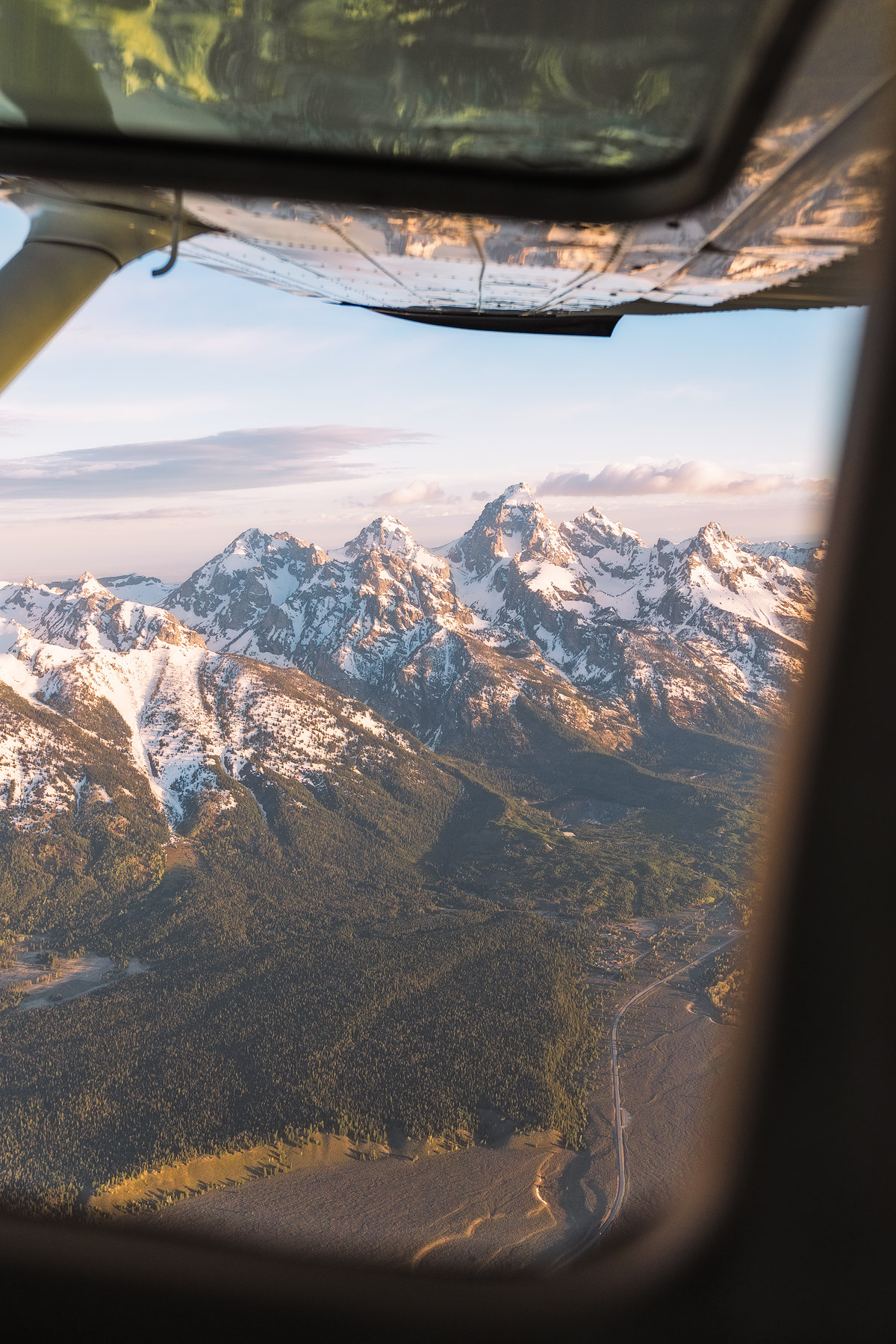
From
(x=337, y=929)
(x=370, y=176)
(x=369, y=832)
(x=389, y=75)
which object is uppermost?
(x=389, y=75)

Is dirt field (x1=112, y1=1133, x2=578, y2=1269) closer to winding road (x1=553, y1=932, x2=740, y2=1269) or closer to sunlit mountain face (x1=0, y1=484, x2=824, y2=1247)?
sunlit mountain face (x1=0, y1=484, x2=824, y2=1247)

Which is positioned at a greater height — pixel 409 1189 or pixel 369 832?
pixel 369 832

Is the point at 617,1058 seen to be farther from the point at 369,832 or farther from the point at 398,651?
the point at 398,651

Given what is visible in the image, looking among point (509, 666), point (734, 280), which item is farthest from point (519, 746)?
point (734, 280)

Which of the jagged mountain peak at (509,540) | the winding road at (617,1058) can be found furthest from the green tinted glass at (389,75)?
the jagged mountain peak at (509,540)

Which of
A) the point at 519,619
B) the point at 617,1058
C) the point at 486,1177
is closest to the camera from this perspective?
the point at 486,1177

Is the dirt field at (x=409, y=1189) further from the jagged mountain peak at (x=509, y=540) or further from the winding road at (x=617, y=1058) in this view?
the jagged mountain peak at (x=509, y=540)

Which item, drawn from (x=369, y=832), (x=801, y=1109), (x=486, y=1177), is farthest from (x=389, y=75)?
(x=369, y=832)
